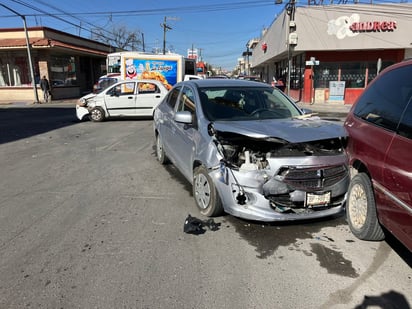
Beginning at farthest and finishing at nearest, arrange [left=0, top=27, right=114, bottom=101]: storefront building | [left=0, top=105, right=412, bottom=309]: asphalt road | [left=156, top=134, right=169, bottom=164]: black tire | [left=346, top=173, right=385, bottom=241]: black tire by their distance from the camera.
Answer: [left=0, top=27, right=114, bottom=101]: storefront building, [left=156, top=134, right=169, bottom=164]: black tire, [left=346, top=173, right=385, bottom=241]: black tire, [left=0, top=105, right=412, bottom=309]: asphalt road

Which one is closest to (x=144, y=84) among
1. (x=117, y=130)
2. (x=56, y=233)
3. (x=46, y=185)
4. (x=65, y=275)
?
(x=117, y=130)

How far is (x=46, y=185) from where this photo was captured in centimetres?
578

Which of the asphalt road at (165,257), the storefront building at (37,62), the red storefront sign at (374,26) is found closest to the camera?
the asphalt road at (165,257)

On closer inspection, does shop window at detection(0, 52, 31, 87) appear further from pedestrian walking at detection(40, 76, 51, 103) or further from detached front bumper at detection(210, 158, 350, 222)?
detached front bumper at detection(210, 158, 350, 222)

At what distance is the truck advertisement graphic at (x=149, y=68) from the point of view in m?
21.3

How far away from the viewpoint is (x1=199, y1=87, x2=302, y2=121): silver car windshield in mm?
4766

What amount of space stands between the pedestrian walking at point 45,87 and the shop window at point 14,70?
257 centimetres

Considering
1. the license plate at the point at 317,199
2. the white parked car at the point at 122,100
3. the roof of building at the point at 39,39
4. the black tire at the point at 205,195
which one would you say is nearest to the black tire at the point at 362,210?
the license plate at the point at 317,199

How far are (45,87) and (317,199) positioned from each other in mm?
25413

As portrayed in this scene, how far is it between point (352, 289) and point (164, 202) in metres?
2.78

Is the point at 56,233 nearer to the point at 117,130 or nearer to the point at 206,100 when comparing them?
the point at 206,100

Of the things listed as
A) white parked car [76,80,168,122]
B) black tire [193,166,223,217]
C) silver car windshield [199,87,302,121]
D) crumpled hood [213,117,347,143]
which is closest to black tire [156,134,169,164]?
silver car windshield [199,87,302,121]

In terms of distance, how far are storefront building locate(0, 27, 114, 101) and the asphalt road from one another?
74.8 feet

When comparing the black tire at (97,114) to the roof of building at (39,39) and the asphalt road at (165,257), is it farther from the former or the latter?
the roof of building at (39,39)
